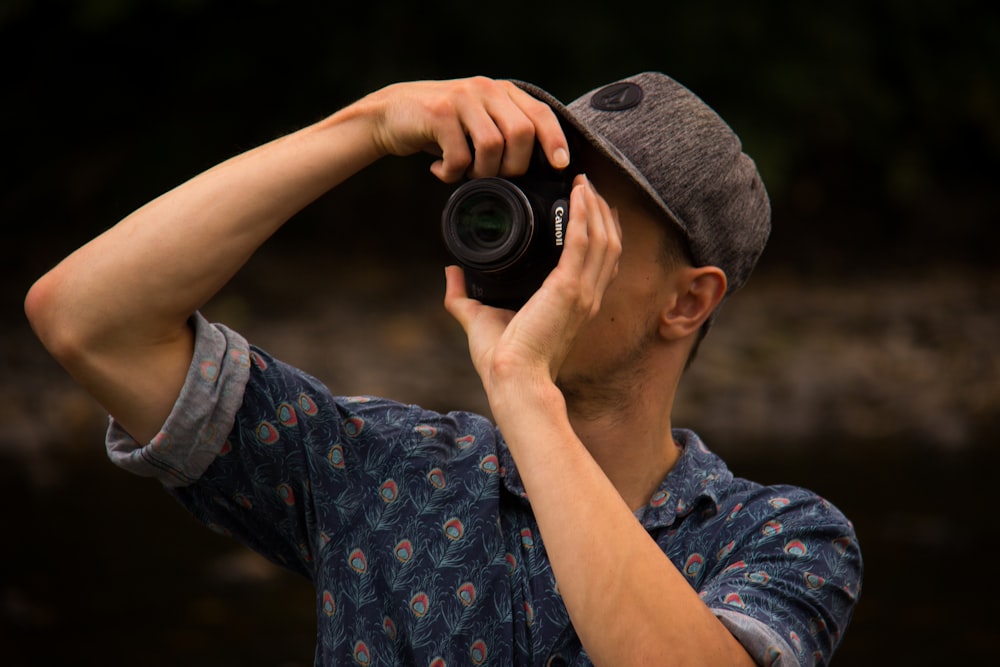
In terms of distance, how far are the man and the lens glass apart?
4cm

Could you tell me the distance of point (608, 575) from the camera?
133 cm

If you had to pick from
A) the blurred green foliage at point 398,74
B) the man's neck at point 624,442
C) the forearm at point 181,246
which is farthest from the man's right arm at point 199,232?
the blurred green foliage at point 398,74

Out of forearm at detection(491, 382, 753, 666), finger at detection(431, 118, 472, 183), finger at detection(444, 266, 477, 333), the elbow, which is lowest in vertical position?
forearm at detection(491, 382, 753, 666)

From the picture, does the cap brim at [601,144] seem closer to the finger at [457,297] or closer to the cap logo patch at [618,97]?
the cap logo patch at [618,97]

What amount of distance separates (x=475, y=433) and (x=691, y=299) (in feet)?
1.23

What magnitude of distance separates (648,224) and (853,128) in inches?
258

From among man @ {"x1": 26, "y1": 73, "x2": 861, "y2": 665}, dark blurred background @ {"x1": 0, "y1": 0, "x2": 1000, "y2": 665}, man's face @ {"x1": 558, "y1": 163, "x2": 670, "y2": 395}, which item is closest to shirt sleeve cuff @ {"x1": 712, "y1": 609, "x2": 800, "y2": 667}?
man @ {"x1": 26, "y1": 73, "x2": 861, "y2": 665}

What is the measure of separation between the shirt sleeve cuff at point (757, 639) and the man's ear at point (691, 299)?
50 centimetres

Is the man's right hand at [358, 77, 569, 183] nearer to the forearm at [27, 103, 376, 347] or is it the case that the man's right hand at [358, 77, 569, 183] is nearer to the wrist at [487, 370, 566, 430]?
the forearm at [27, 103, 376, 347]

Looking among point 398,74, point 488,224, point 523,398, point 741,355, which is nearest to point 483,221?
point 488,224

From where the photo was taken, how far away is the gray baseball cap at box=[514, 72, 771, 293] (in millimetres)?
1696

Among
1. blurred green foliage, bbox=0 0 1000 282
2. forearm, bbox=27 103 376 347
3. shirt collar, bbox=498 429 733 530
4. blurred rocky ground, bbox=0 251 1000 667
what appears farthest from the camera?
blurred green foliage, bbox=0 0 1000 282

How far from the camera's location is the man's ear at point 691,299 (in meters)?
1.78

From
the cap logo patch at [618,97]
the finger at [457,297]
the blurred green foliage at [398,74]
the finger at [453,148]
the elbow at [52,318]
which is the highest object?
the finger at [453,148]
